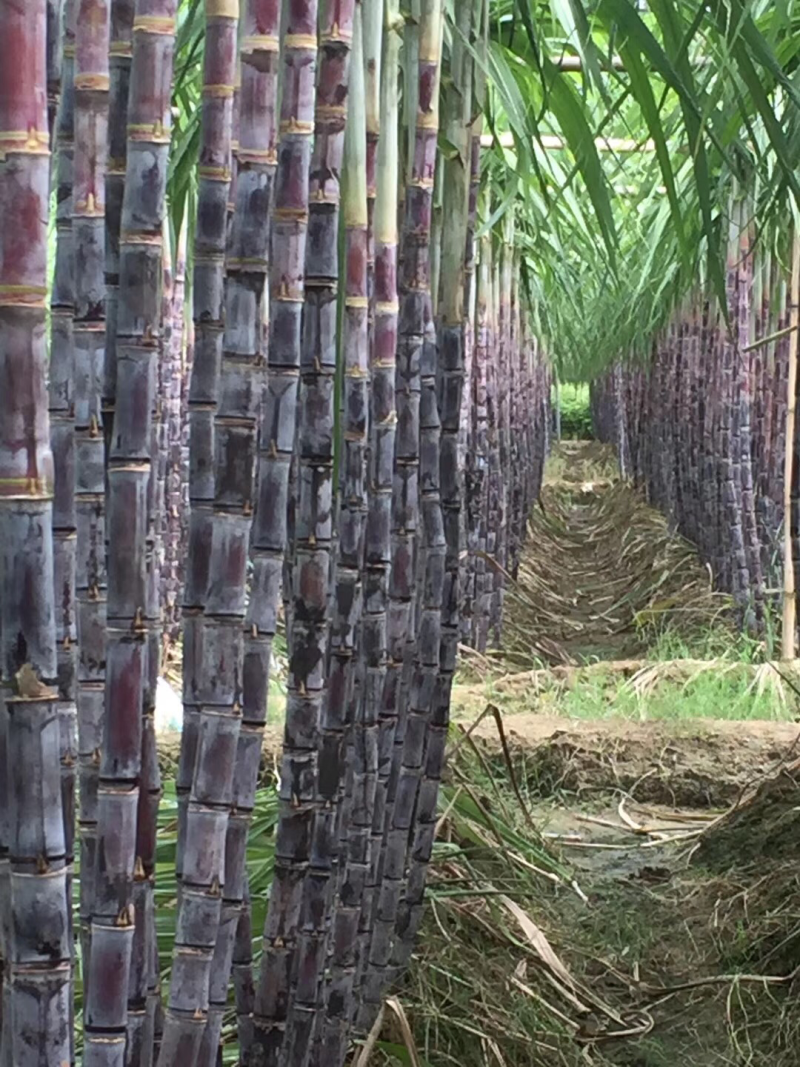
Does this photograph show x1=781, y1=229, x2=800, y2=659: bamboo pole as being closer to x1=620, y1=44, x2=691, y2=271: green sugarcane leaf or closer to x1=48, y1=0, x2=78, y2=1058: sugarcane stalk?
x1=620, y1=44, x2=691, y2=271: green sugarcane leaf

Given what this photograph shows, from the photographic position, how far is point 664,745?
403 cm

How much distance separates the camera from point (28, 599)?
904mm

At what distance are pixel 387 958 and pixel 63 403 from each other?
1.22m

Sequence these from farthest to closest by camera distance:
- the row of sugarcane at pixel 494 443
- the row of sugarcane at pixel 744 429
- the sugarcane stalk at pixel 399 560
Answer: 1. the row of sugarcane at pixel 494 443
2. the row of sugarcane at pixel 744 429
3. the sugarcane stalk at pixel 399 560

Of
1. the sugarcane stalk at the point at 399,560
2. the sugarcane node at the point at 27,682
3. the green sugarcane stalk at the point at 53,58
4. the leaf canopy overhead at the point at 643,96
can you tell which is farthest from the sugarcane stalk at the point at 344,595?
the sugarcane node at the point at 27,682

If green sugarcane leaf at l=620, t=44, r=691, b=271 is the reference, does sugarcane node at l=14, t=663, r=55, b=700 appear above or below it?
below

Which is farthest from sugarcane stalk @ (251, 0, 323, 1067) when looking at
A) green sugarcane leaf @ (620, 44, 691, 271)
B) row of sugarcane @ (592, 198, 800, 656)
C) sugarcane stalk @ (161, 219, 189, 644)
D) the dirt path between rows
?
sugarcane stalk @ (161, 219, 189, 644)

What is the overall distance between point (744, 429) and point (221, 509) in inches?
206

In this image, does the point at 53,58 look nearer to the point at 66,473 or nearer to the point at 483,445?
the point at 66,473

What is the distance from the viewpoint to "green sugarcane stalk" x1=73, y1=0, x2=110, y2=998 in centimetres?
111

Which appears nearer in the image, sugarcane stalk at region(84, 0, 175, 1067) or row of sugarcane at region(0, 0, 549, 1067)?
row of sugarcane at region(0, 0, 549, 1067)

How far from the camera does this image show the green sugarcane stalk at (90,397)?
1.11 m

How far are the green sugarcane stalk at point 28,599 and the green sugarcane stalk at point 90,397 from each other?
0.17 m

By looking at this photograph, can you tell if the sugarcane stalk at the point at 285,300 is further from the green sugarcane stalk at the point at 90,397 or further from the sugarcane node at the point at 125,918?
the sugarcane node at the point at 125,918
